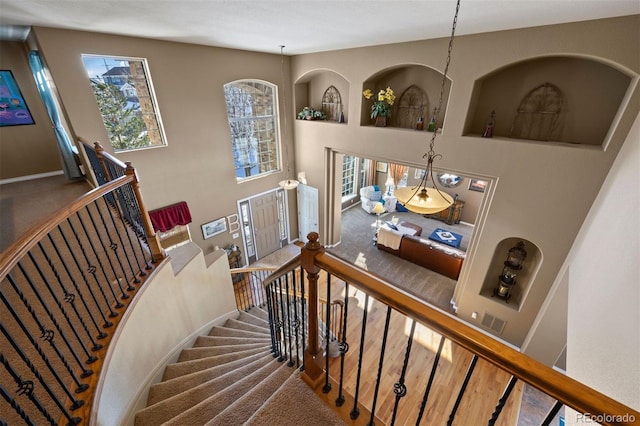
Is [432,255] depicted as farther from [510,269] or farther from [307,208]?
[307,208]

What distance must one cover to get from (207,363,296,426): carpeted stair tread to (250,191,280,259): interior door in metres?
5.41

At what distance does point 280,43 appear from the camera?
4852mm

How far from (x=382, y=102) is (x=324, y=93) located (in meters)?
1.92

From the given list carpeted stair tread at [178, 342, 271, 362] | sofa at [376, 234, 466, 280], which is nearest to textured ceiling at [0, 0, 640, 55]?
carpeted stair tread at [178, 342, 271, 362]

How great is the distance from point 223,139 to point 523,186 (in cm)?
565

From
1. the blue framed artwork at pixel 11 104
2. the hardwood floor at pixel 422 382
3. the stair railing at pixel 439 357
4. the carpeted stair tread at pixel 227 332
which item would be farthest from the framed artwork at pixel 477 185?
the blue framed artwork at pixel 11 104

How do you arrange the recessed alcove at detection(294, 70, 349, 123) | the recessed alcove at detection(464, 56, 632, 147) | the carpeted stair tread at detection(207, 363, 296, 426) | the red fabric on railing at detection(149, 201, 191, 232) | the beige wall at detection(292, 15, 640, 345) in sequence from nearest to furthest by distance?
the carpeted stair tread at detection(207, 363, 296, 426) → the beige wall at detection(292, 15, 640, 345) → the recessed alcove at detection(464, 56, 632, 147) → the red fabric on railing at detection(149, 201, 191, 232) → the recessed alcove at detection(294, 70, 349, 123)

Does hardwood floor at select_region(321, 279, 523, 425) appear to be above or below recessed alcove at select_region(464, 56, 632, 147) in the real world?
below

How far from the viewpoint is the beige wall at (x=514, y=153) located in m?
3.17

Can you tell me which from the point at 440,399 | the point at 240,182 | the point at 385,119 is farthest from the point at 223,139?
the point at 440,399

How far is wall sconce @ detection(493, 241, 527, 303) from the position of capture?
14.6 ft

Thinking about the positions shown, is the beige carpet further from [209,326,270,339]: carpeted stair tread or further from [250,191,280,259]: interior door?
[209,326,270,339]: carpeted stair tread

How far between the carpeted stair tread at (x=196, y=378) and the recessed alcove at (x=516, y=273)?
13.7 feet

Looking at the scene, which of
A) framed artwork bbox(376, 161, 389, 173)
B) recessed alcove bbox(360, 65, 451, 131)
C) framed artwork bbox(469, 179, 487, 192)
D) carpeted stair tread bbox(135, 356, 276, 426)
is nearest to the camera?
carpeted stair tread bbox(135, 356, 276, 426)
